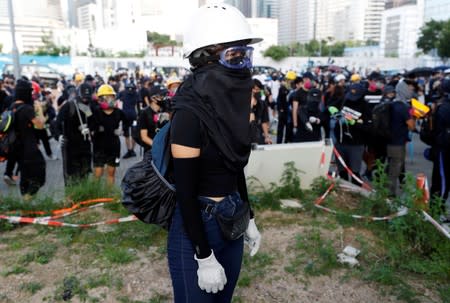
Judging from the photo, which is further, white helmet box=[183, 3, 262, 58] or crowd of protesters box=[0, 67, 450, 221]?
crowd of protesters box=[0, 67, 450, 221]

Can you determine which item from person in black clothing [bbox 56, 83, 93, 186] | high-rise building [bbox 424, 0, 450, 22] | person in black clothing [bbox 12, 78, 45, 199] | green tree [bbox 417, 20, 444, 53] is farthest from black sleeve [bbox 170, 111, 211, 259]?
high-rise building [bbox 424, 0, 450, 22]

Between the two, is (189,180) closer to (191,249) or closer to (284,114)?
(191,249)

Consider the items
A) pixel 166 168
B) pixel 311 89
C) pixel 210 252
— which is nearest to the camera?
pixel 210 252

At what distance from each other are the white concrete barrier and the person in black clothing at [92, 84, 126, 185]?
2.22 meters

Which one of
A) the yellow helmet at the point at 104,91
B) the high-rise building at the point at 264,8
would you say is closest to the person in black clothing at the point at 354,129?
the high-rise building at the point at 264,8

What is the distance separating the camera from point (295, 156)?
568 cm

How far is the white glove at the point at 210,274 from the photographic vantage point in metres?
1.76

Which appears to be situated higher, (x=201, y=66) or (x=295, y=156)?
(x=201, y=66)

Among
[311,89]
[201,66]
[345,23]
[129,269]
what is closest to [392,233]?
[129,269]

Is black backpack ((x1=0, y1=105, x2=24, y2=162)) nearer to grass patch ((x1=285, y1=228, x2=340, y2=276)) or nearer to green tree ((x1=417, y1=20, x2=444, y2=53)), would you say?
grass patch ((x1=285, y1=228, x2=340, y2=276))

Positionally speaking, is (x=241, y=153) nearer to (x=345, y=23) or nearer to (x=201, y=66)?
(x=201, y=66)

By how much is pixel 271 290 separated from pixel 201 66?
2318mm

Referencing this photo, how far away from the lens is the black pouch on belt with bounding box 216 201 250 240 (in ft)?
6.05

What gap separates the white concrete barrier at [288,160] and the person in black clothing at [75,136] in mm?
Result: 2460
